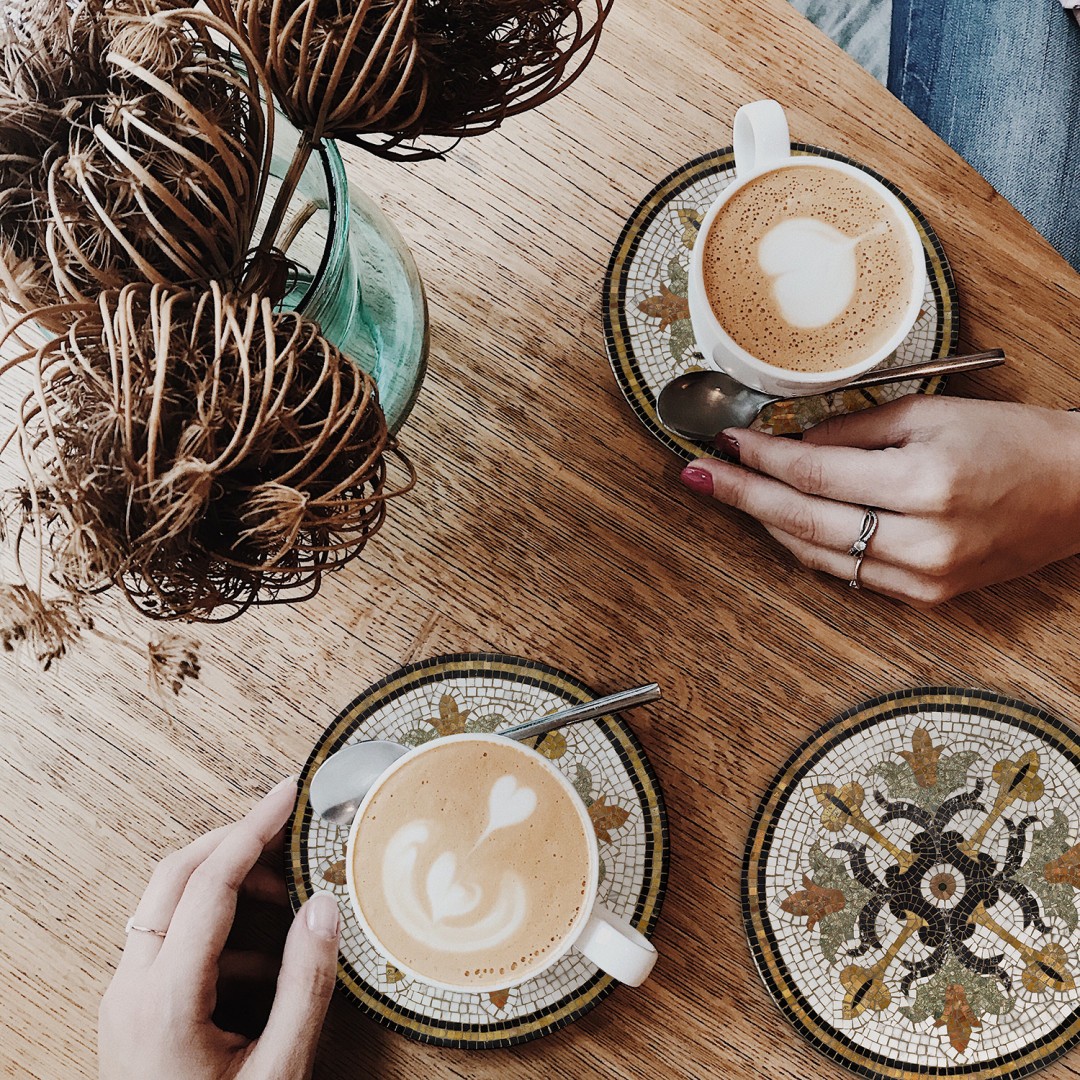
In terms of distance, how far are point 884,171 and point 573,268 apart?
27cm

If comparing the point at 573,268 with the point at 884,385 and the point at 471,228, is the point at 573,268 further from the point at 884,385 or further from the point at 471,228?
the point at 884,385

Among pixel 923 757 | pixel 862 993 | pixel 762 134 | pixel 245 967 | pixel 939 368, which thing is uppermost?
pixel 762 134

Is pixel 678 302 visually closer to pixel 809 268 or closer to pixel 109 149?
pixel 809 268

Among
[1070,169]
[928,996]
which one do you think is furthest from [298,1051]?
[1070,169]

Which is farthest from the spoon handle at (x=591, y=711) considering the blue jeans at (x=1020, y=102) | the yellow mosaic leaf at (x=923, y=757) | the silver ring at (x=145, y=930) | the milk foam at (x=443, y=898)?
the blue jeans at (x=1020, y=102)

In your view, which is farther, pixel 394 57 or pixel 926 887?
pixel 926 887

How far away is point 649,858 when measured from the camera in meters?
0.77

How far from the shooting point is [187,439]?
1.31 ft

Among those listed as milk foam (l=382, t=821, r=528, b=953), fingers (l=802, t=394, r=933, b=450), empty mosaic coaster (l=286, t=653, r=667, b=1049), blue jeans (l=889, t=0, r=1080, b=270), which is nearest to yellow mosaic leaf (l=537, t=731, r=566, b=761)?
empty mosaic coaster (l=286, t=653, r=667, b=1049)

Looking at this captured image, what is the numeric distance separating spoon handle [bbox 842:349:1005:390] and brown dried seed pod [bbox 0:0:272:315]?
52 centimetres

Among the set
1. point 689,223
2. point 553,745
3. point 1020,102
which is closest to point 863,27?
point 1020,102

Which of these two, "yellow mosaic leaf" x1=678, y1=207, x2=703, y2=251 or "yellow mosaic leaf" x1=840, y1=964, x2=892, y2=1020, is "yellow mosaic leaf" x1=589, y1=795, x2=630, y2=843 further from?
"yellow mosaic leaf" x1=678, y1=207, x2=703, y2=251

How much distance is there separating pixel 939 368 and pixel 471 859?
0.53m

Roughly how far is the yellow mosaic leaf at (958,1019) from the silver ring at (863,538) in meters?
0.34
